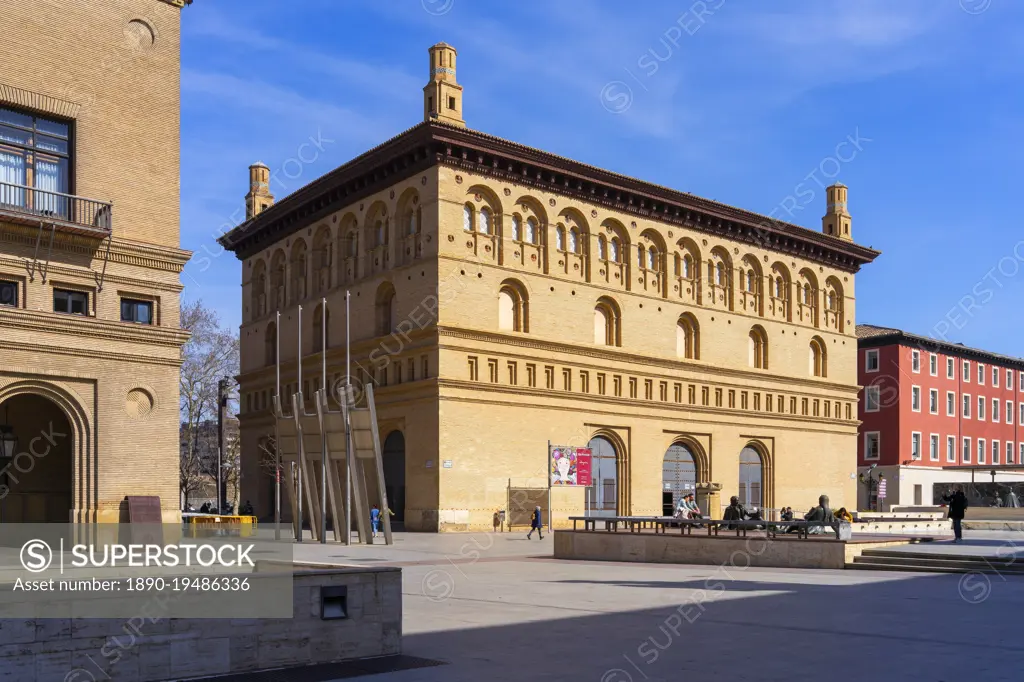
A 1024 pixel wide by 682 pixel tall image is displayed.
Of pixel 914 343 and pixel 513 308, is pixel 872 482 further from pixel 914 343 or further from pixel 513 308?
pixel 513 308

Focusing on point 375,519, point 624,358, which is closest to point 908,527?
point 624,358

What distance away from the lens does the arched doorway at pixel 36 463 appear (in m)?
26.6

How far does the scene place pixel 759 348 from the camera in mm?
60438

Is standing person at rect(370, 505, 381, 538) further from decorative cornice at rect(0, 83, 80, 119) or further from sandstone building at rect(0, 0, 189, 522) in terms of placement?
decorative cornice at rect(0, 83, 80, 119)

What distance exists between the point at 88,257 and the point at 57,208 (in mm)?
1376

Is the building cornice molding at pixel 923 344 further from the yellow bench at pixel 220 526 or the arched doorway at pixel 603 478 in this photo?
the yellow bench at pixel 220 526

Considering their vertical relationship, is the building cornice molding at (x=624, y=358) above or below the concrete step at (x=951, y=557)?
above

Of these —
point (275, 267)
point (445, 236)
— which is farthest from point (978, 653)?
point (275, 267)

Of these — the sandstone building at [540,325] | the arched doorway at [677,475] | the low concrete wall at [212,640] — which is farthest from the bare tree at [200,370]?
the low concrete wall at [212,640]

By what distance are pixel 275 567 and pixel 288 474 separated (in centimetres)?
2750

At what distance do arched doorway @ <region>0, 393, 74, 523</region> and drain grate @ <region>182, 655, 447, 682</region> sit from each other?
1753 cm

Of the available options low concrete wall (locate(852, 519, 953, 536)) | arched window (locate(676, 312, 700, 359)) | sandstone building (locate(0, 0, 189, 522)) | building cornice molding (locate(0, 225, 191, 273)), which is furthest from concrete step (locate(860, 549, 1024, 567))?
arched window (locate(676, 312, 700, 359))

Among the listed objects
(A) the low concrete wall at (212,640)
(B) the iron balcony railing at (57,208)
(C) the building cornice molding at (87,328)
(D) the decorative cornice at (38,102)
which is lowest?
(A) the low concrete wall at (212,640)

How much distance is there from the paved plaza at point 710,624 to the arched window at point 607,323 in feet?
90.3
